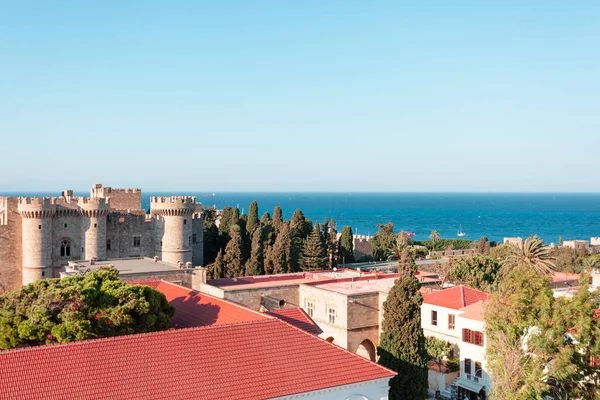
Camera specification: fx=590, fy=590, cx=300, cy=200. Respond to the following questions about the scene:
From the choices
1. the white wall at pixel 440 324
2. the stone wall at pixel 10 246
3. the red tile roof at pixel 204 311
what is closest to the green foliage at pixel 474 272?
the white wall at pixel 440 324

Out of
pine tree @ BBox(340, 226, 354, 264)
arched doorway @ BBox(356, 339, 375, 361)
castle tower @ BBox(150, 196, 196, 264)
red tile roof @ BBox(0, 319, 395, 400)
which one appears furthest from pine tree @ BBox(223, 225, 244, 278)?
red tile roof @ BBox(0, 319, 395, 400)

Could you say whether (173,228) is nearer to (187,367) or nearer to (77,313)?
(77,313)

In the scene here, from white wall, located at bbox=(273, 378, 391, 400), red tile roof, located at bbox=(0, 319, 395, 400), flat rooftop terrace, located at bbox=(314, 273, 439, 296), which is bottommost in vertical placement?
white wall, located at bbox=(273, 378, 391, 400)

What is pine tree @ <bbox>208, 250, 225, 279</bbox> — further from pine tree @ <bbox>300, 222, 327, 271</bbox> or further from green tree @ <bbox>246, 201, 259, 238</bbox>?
green tree @ <bbox>246, 201, 259, 238</bbox>

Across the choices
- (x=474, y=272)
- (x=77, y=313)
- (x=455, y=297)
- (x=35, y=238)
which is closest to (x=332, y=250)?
(x=474, y=272)

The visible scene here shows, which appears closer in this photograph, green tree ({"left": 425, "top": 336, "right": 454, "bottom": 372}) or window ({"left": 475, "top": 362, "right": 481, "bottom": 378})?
window ({"left": 475, "top": 362, "right": 481, "bottom": 378})

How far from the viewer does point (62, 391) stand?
17578 mm

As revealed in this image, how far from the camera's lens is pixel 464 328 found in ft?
102

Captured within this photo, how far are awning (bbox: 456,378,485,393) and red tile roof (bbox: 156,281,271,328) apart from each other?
38.7ft

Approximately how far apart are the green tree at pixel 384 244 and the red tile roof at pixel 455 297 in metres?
29.9

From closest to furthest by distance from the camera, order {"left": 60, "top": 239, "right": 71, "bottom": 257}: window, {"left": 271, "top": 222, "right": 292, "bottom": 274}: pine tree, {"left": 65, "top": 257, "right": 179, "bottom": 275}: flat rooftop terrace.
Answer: {"left": 65, "top": 257, "right": 179, "bottom": 275}: flat rooftop terrace, {"left": 60, "top": 239, "right": 71, "bottom": 257}: window, {"left": 271, "top": 222, "right": 292, "bottom": 274}: pine tree

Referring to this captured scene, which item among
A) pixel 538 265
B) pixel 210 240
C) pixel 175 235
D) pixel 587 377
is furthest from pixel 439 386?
pixel 210 240

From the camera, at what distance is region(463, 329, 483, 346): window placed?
30233 mm

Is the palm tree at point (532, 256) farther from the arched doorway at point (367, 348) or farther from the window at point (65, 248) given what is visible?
the window at point (65, 248)
